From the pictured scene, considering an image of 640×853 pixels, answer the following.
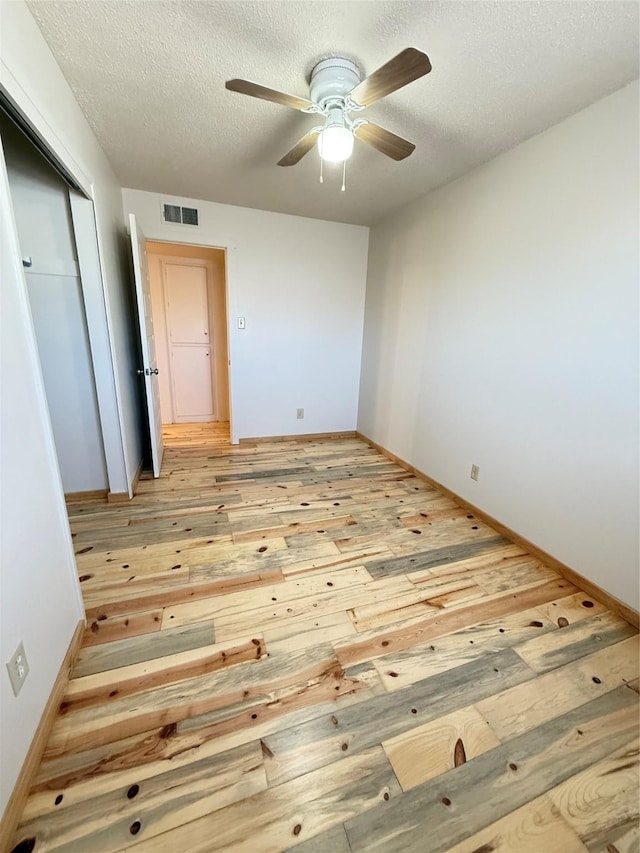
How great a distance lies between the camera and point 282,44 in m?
1.41

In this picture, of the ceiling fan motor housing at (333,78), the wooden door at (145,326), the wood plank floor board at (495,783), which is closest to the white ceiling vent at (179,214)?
the wooden door at (145,326)

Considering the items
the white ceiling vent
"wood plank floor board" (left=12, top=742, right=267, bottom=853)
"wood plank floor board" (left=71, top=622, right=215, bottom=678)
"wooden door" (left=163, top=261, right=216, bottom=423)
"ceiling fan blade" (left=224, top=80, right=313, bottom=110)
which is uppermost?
the white ceiling vent

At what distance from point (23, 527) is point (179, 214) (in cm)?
312

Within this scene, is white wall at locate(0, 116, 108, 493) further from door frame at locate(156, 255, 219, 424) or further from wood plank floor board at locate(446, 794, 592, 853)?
wood plank floor board at locate(446, 794, 592, 853)

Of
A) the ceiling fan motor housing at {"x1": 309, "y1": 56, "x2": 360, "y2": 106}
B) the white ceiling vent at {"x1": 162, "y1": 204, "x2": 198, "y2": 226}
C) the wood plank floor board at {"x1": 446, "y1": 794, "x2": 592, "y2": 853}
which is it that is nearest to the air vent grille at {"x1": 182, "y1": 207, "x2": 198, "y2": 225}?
the white ceiling vent at {"x1": 162, "y1": 204, "x2": 198, "y2": 226}

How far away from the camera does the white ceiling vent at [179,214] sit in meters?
3.07

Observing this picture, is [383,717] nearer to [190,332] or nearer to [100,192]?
[100,192]

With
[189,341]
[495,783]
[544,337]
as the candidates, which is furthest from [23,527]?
[189,341]

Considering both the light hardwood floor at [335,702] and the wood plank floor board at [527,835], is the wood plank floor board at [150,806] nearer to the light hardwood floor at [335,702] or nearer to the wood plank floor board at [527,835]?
the light hardwood floor at [335,702]

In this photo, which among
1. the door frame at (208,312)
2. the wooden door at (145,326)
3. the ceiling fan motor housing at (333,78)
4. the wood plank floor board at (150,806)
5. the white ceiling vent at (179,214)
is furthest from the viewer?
the door frame at (208,312)

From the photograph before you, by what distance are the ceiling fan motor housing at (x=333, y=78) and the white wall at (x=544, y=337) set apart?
4.00 feet

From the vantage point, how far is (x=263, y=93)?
4.46ft

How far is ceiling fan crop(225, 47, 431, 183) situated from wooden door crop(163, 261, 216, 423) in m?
3.02

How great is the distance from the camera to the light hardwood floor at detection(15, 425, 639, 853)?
3.05 feet
